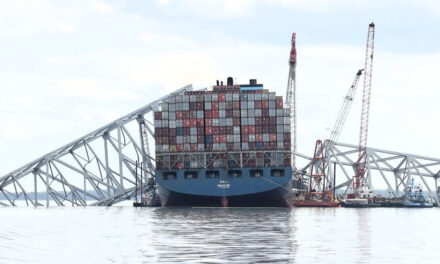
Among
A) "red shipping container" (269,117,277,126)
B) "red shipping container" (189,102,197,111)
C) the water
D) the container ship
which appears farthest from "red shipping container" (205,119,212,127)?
the water

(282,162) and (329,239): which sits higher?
(282,162)

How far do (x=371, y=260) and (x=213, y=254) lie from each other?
9.20 metres

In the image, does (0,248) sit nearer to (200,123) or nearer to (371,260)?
(371,260)

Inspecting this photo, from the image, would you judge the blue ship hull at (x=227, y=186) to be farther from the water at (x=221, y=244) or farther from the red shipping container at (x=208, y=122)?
the water at (x=221, y=244)

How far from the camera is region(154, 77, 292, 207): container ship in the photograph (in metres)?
157

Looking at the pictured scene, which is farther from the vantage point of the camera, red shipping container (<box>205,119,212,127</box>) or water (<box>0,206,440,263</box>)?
red shipping container (<box>205,119,212,127</box>)

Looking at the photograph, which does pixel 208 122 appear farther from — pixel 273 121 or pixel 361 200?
pixel 361 200

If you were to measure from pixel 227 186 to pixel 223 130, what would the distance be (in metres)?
13.0

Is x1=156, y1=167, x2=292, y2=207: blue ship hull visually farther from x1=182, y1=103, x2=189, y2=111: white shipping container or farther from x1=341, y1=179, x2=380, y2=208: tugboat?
x1=341, y1=179, x2=380, y2=208: tugboat

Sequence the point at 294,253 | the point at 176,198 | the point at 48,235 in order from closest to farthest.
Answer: the point at 294,253, the point at 48,235, the point at 176,198

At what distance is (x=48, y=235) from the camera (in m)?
79.1

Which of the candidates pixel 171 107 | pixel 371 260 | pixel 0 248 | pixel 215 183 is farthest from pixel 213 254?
pixel 171 107

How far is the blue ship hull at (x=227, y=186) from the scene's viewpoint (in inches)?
6122

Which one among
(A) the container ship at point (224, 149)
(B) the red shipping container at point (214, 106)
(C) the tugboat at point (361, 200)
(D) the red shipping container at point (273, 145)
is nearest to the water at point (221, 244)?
(A) the container ship at point (224, 149)
